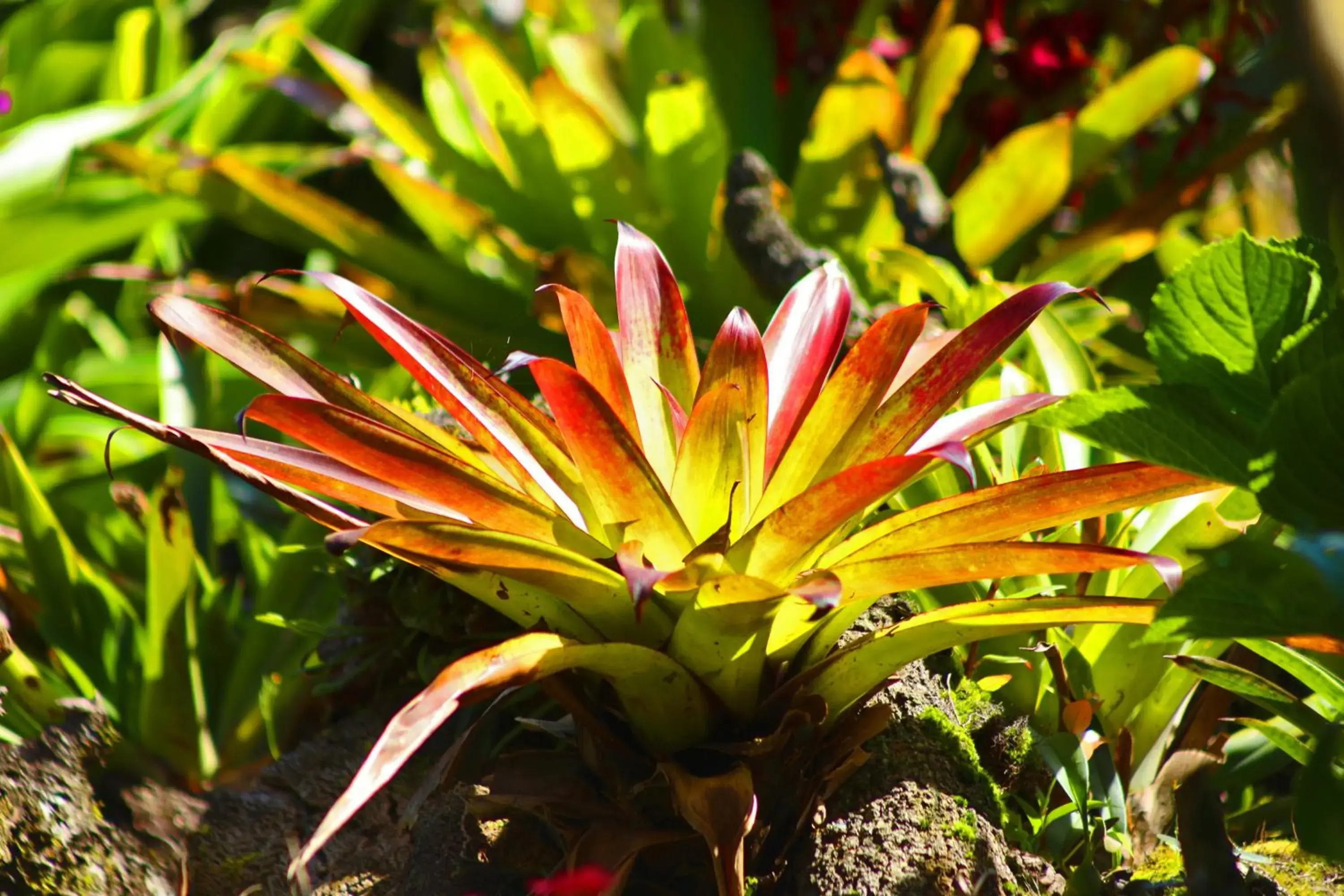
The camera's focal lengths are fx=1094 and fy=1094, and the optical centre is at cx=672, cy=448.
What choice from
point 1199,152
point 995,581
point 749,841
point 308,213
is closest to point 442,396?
point 749,841

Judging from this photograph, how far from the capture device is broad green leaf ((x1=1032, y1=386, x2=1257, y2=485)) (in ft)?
2.31

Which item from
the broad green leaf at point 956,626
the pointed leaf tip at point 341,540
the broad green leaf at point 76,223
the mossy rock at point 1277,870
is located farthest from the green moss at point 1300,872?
the broad green leaf at point 76,223

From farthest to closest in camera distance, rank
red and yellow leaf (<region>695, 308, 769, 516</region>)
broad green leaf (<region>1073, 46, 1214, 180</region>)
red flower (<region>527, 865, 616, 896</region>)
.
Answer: broad green leaf (<region>1073, 46, 1214, 180</region>)
red and yellow leaf (<region>695, 308, 769, 516</region>)
red flower (<region>527, 865, 616, 896</region>)

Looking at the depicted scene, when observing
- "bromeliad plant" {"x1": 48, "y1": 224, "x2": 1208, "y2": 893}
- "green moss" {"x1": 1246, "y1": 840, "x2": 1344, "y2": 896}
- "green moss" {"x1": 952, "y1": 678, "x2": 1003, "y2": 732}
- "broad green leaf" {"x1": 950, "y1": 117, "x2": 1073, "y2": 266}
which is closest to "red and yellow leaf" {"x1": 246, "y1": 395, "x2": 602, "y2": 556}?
"bromeliad plant" {"x1": 48, "y1": 224, "x2": 1208, "y2": 893}

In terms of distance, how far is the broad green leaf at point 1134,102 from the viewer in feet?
5.16

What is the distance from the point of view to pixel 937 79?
174 centimetres

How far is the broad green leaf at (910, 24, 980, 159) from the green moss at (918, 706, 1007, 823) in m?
1.05

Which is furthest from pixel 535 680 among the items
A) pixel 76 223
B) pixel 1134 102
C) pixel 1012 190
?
pixel 76 223

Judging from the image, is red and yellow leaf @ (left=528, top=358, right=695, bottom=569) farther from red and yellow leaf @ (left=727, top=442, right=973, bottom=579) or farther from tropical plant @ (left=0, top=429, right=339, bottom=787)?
tropical plant @ (left=0, top=429, right=339, bottom=787)

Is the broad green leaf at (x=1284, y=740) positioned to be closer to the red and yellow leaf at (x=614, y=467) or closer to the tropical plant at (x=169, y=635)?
the red and yellow leaf at (x=614, y=467)

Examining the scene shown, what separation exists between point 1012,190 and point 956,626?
1063 mm

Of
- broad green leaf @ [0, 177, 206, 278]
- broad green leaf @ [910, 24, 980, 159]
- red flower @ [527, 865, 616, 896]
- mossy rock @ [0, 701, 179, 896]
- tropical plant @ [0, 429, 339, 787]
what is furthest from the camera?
broad green leaf @ [0, 177, 206, 278]

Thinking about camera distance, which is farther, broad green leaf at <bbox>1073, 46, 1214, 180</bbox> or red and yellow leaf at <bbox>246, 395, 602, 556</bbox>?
broad green leaf at <bbox>1073, 46, 1214, 180</bbox>

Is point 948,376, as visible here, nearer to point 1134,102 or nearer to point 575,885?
point 575,885
